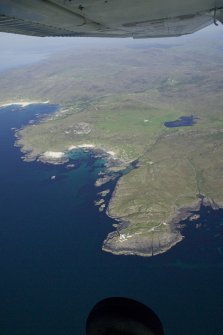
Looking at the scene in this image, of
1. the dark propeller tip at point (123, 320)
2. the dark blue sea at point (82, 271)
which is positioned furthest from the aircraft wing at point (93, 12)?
the dark blue sea at point (82, 271)

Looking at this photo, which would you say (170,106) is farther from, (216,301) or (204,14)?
(204,14)

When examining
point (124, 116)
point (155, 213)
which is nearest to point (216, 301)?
point (155, 213)

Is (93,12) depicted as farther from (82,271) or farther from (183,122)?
(183,122)

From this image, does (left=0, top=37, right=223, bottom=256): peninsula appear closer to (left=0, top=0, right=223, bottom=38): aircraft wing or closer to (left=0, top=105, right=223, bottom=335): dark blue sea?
(left=0, top=105, right=223, bottom=335): dark blue sea

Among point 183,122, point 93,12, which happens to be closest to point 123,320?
point 93,12

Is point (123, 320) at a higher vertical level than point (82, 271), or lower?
higher
